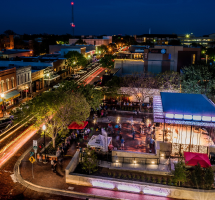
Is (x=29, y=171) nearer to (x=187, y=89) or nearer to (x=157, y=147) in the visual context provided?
(x=157, y=147)

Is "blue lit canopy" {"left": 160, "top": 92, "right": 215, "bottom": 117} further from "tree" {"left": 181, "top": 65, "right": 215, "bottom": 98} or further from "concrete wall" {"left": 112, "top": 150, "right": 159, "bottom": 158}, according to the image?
"tree" {"left": 181, "top": 65, "right": 215, "bottom": 98}

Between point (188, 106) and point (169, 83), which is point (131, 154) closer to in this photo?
point (188, 106)

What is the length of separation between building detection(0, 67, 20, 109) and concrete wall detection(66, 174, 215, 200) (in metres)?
21.9

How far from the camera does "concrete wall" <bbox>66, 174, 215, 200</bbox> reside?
15484 mm

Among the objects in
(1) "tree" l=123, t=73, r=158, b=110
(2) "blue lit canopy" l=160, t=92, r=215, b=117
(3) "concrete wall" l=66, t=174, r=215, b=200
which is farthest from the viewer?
(1) "tree" l=123, t=73, r=158, b=110

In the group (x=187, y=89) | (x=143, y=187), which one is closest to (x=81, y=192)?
(x=143, y=187)

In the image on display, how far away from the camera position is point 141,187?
632 inches

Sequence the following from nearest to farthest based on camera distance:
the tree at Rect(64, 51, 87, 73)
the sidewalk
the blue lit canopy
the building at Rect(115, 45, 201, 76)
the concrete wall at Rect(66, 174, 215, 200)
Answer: the concrete wall at Rect(66, 174, 215, 200) → the sidewalk → the blue lit canopy → the building at Rect(115, 45, 201, 76) → the tree at Rect(64, 51, 87, 73)

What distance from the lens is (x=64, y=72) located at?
205 feet

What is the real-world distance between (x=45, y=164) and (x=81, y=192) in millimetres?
4957

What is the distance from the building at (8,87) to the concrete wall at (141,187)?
71.7ft

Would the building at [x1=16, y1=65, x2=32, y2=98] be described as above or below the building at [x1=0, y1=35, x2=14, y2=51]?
below

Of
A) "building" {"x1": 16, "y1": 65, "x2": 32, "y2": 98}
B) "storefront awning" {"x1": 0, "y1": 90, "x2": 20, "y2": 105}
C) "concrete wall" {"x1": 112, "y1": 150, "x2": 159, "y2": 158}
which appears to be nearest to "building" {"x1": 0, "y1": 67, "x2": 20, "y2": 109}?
"storefront awning" {"x1": 0, "y1": 90, "x2": 20, "y2": 105}

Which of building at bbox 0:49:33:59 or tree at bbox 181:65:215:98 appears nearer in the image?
tree at bbox 181:65:215:98
